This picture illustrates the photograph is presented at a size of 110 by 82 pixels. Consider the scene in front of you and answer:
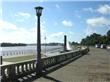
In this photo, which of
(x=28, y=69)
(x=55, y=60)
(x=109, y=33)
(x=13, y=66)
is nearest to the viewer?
(x=13, y=66)

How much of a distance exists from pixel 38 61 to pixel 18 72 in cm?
273

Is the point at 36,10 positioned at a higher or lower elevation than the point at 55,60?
higher

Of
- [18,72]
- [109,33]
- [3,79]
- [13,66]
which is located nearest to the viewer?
[3,79]

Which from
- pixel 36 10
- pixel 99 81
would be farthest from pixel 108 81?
pixel 36 10

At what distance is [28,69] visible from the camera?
55.2 feet

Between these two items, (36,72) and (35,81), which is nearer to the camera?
(35,81)

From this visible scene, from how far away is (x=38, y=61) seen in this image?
17.5 meters

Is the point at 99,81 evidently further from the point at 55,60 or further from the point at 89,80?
the point at 55,60

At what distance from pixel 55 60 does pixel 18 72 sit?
11.5 metres

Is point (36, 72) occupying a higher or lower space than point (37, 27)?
lower

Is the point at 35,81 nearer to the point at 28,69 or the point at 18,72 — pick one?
the point at 18,72

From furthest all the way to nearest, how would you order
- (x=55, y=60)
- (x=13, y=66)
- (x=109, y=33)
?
1. (x=109, y=33)
2. (x=55, y=60)
3. (x=13, y=66)

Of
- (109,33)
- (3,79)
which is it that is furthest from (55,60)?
(109,33)

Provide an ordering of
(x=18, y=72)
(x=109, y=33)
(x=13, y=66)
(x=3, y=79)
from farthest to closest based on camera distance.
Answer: (x=109, y=33) → (x=18, y=72) → (x=13, y=66) → (x=3, y=79)
